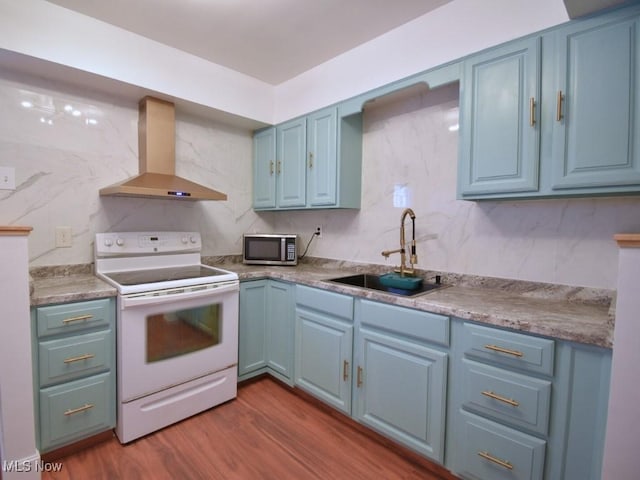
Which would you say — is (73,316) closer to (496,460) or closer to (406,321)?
(406,321)

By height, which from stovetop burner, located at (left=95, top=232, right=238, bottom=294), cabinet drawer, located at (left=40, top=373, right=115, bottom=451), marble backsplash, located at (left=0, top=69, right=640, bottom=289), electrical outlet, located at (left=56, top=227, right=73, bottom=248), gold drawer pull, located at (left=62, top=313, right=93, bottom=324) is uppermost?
marble backsplash, located at (left=0, top=69, right=640, bottom=289)

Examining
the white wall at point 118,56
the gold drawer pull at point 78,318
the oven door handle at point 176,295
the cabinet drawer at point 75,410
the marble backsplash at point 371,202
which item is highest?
the white wall at point 118,56

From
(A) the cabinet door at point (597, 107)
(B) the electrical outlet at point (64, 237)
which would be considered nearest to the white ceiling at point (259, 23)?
(A) the cabinet door at point (597, 107)

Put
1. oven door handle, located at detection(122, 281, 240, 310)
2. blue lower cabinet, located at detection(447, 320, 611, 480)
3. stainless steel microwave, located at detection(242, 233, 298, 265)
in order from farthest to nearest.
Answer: stainless steel microwave, located at detection(242, 233, 298, 265) → oven door handle, located at detection(122, 281, 240, 310) → blue lower cabinet, located at detection(447, 320, 611, 480)

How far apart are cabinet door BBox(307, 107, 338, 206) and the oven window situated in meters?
1.08

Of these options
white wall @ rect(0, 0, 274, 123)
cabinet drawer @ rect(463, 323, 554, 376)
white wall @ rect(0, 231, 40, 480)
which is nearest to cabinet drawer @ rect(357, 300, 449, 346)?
cabinet drawer @ rect(463, 323, 554, 376)

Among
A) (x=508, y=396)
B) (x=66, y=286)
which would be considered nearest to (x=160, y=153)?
(x=66, y=286)

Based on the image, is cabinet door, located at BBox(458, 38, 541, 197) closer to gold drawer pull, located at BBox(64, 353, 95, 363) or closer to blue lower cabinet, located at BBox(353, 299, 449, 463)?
blue lower cabinet, located at BBox(353, 299, 449, 463)

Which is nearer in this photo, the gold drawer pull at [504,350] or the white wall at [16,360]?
the gold drawer pull at [504,350]

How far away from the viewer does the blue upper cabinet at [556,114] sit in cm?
123

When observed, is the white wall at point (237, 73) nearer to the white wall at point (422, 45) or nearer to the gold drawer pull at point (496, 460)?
the white wall at point (422, 45)

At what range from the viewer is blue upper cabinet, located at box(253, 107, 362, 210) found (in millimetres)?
2338

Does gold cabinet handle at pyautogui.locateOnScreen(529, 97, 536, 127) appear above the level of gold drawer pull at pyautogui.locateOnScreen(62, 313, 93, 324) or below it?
above

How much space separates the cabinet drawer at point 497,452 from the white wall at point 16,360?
1.96 meters
